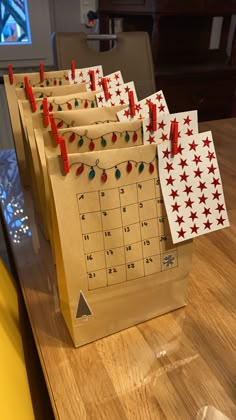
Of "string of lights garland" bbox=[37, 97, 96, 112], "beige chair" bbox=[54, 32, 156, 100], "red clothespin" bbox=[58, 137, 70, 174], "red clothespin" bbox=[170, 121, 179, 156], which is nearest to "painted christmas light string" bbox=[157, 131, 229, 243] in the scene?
"red clothespin" bbox=[170, 121, 179, 156]

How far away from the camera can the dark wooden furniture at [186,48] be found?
7.46ft

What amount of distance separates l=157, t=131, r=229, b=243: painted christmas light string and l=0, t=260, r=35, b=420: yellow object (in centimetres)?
31

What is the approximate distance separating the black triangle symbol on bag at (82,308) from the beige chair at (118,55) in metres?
1.22

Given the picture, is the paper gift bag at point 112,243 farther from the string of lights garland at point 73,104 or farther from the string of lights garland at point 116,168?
the string of lights garland at point 73,104

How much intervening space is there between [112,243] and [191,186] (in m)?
0.16

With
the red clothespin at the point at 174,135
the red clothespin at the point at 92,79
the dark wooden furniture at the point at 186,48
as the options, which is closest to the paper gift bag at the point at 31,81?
the red clothespin at the point at 92,79

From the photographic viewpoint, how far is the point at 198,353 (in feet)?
1.91

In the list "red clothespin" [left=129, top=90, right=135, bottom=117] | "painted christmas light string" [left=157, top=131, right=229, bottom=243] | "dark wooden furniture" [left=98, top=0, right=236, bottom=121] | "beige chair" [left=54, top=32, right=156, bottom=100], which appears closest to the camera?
"painted christmas light string" [left=157, top=131, right=229, bottom=243]

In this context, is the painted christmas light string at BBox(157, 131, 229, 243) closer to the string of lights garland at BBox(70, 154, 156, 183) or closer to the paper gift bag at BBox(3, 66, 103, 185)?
the string of lights garland at BBox(70, 154, 156, 183)

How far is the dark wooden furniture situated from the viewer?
2.27m

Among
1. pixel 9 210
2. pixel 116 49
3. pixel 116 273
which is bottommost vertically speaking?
pixel 9 210

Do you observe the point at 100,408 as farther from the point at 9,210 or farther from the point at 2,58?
the point at 2,58


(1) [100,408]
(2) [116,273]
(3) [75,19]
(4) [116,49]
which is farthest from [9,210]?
(3) [75,19]

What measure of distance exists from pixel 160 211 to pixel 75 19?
2.25 meters
